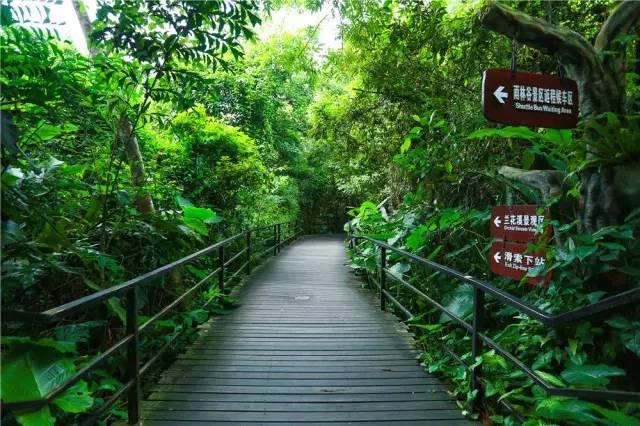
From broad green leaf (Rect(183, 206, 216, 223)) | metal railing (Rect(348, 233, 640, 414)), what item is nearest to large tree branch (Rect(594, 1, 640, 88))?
metal railing (Rect(348, 233, 640, 414))

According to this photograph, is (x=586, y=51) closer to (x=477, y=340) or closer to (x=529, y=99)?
(x=529, y=99)

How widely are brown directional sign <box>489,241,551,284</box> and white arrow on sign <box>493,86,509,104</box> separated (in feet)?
3.54

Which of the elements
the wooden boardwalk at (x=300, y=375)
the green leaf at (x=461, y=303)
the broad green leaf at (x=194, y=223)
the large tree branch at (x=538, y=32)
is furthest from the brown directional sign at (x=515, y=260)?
the broad green leaf at (x=194, y=223)

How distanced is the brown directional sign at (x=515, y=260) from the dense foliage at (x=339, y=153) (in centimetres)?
15

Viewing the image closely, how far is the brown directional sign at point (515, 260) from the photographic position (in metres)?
3.03

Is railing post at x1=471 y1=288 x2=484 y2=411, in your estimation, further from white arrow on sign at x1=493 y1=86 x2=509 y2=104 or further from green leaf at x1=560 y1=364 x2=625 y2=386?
white arrow on sign at x1=493 y1=86 x2=509 y2=104

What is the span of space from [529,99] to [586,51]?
1.44 ft

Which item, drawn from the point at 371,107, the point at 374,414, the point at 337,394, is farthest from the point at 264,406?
the point at 371,107

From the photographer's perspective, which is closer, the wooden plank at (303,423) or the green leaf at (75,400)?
the green leaf at (75,400)

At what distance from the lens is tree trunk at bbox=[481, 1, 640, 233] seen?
9.41ft

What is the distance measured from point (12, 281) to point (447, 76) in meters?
4.85

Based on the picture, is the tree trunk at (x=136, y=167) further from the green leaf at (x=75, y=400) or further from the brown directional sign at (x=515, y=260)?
the brown directional sign at (x=515, y=260)

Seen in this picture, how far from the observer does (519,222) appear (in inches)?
129

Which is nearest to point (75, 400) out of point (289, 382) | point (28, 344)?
point (28, 344)
